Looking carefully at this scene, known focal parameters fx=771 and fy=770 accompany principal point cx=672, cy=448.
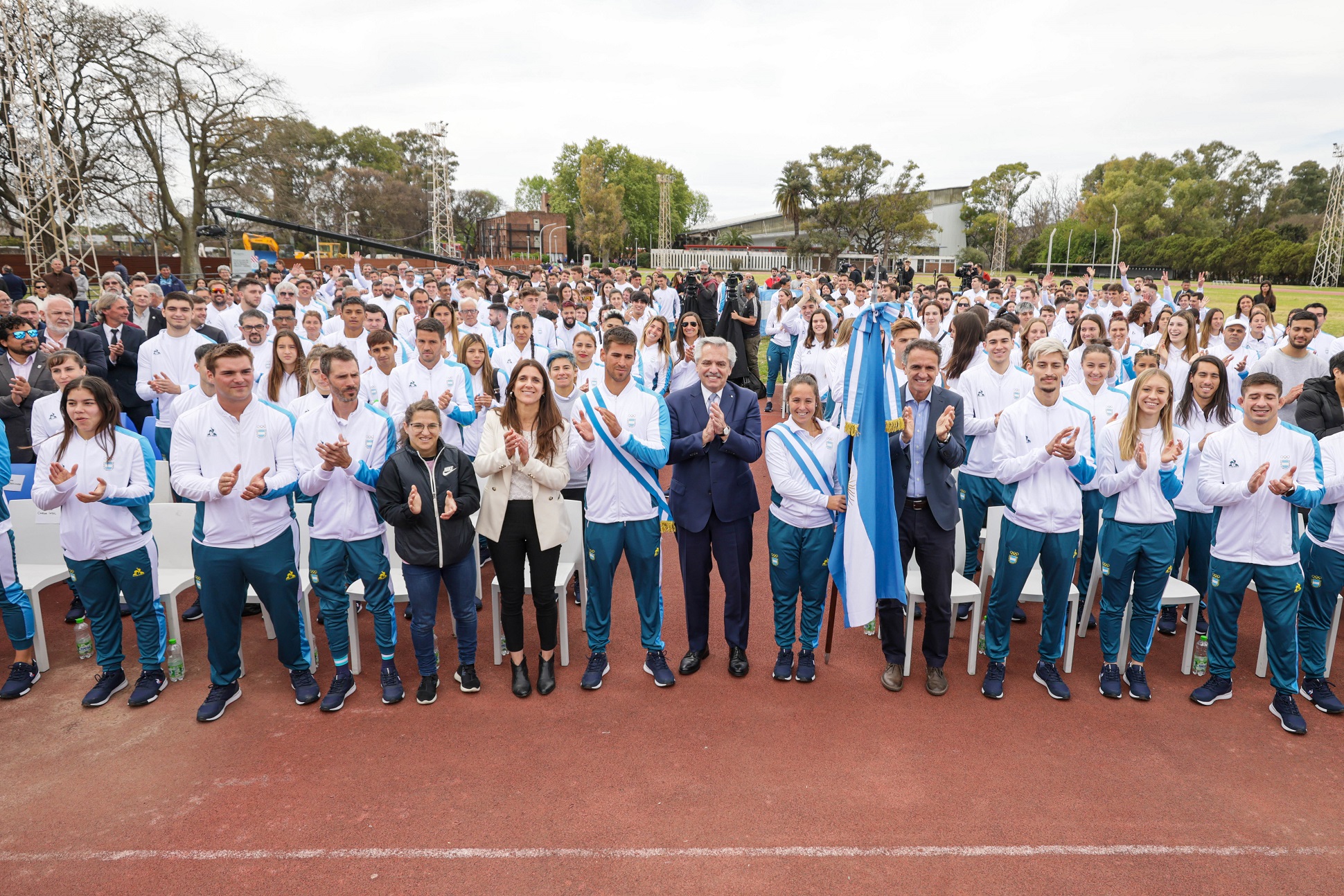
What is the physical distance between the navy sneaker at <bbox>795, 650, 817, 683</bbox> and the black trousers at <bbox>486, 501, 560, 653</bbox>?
1.70 metres

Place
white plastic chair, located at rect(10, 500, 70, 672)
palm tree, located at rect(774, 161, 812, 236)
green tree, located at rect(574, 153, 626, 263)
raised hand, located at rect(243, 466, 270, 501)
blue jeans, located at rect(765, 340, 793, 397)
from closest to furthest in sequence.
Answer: raised hand, located at rect(243, 466, 270, 501) → white plastic chair, located at rect(10, 500, 70, 672) → blue jeans, located at rect(765, 340, 793, 397) → palm tree, located at rect(774, 161, 812, 236) → green tree, located at rect(574, 153, 626, 263)

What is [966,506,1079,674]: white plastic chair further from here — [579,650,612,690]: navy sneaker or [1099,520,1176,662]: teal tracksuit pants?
[579,650,612,690]: navy sneaker

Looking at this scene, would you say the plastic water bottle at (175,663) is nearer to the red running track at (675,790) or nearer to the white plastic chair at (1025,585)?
the red running track at (675,790)

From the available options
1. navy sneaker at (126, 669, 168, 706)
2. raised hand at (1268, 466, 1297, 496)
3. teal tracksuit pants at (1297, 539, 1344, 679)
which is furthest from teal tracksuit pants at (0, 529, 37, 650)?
teal tracksuit pants at (1297, 539, 1344, 679)

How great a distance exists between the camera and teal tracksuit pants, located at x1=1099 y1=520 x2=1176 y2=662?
4910 mm

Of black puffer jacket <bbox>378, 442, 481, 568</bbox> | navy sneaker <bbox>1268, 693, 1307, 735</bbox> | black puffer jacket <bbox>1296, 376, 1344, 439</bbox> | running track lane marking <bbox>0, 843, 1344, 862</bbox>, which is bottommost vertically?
running track lane marking <bbox>0, 843, 1344, 862</bbox>

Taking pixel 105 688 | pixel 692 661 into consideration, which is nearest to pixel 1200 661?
pixel 692 661

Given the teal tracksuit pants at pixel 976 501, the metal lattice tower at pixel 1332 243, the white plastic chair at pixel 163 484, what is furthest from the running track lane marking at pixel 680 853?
the metal lattice tower at pixel 1332 243

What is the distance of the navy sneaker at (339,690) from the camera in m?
4.81

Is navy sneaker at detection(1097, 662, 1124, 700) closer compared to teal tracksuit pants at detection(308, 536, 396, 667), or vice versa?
teal tracksuit pants at detection(308, 536, 396, 667)

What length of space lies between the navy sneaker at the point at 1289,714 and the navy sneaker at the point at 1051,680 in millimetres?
1174

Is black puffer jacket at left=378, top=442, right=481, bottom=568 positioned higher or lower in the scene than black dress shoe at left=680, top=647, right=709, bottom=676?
higher

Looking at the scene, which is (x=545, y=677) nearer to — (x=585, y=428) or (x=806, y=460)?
(x=585, y=428)

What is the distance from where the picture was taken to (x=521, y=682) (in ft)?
16.4
